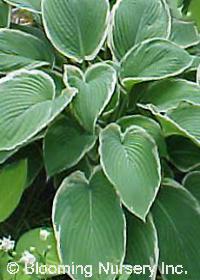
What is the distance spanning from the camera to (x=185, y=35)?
5.21 ft

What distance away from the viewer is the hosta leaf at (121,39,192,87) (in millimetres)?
1414

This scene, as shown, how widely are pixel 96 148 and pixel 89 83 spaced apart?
14 centimetres

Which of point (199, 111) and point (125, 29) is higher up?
point (125, 29)

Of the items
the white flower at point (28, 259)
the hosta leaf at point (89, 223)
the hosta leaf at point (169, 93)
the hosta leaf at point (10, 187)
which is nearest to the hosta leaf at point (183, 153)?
the hosta leaf at point (169, 93)

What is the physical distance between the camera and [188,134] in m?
1.27

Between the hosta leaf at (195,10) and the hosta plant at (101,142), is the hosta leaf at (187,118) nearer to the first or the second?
the hosta plant at (101,142)

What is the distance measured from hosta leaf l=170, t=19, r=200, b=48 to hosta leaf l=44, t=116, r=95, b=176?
1.18 ft

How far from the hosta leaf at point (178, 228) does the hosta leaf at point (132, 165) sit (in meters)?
0.13

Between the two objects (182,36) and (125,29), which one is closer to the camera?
(125,29)

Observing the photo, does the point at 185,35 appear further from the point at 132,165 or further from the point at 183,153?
the point at 132,165

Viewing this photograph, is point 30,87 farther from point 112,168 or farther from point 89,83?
point 112,168

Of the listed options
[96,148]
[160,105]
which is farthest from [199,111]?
[96,148]

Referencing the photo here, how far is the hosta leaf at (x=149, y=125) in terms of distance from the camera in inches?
53.9

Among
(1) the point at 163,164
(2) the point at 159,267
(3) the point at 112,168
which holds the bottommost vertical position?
(2) the point at 159,267
